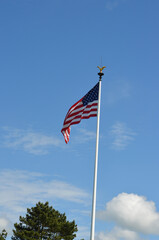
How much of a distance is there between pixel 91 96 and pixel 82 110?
3.69ft

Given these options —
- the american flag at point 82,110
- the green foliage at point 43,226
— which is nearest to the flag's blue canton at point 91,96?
the american flag at point 82,110

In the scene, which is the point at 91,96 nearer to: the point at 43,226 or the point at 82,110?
the point at 82,110

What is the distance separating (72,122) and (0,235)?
155 feet

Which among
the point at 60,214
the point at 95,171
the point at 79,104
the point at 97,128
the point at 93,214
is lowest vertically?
the point at 93,214

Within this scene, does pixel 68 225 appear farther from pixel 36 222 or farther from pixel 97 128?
pixel 97 128

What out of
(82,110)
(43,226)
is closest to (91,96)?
(82,110)

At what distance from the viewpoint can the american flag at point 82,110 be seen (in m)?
23.3

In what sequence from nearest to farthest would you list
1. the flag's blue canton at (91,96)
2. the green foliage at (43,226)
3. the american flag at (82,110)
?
1. the american flag at (82,110)
2. the flag's blue canton at (91,96)
3. the green foliage at (43,226)

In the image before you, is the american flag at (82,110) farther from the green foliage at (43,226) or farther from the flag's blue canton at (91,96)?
the green foliage at (43,226)

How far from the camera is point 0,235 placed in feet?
211

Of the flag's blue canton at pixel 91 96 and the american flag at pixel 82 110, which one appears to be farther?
the flag's blue canton at pixel 91 96

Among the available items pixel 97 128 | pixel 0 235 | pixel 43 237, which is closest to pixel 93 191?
pixel 97 128

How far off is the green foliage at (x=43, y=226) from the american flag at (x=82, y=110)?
40.5 meters

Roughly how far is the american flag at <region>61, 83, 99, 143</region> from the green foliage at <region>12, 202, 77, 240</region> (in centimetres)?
4048
